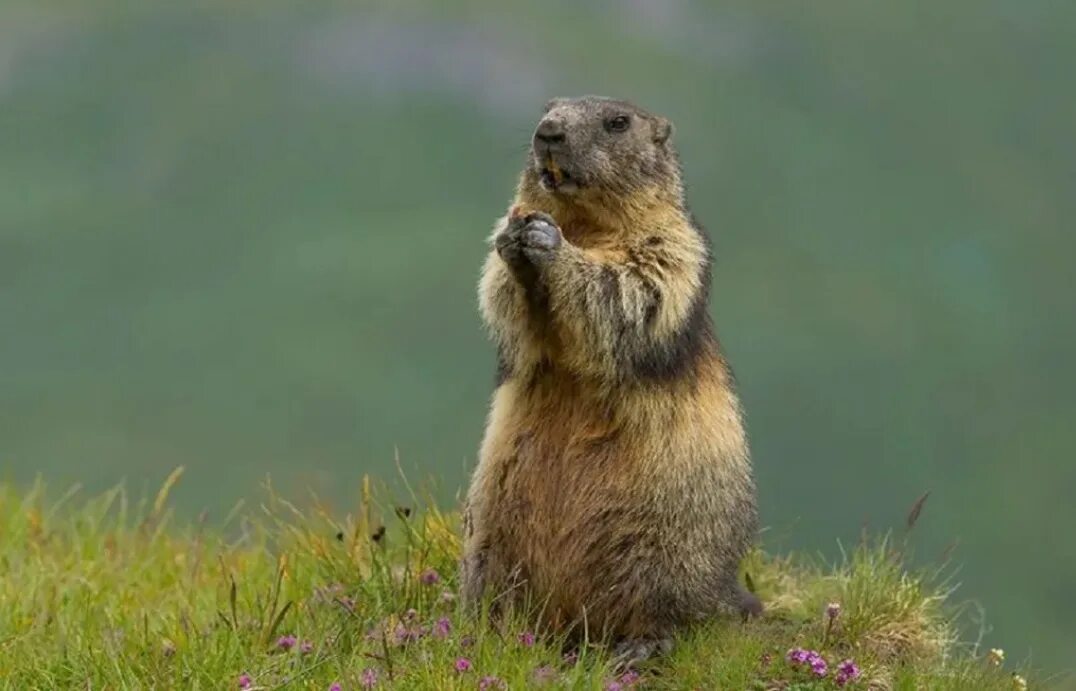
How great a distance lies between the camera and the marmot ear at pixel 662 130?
7.88 metres

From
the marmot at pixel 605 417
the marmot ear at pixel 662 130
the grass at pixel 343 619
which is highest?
the marmot ear at pixel 662 130

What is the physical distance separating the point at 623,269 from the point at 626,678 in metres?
1.68

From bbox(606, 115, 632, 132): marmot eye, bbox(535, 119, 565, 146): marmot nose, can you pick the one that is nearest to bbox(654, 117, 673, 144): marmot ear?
bbox(606, 115, 632, 132): marmot eye

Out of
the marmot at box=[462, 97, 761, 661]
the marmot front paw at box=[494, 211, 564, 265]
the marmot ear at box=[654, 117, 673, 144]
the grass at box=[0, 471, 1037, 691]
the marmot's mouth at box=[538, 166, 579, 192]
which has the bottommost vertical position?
the grass at box=[0, 471, 1037, 691]

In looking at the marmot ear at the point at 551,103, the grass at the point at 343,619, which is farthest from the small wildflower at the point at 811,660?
the marmot ear at the point at 551,103

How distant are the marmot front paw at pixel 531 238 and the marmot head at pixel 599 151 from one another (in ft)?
1.26

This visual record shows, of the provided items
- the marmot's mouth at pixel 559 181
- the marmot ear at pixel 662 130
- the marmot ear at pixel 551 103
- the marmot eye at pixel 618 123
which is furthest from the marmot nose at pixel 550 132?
the marmot ear at pixel 662 130

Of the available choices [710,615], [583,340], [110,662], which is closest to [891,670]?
[710,615]

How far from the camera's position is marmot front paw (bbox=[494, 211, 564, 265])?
280 inches

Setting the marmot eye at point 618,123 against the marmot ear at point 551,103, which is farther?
the marmot ear at point 551,103

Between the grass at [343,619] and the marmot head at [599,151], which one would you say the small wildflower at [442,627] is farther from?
the marmot head at [599,151]

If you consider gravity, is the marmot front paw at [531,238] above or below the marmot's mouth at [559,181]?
below

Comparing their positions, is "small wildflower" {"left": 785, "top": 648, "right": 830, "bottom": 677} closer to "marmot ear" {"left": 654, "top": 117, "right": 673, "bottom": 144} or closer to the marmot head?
the marmot head

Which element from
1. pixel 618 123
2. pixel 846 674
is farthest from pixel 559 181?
pixel 846 674
